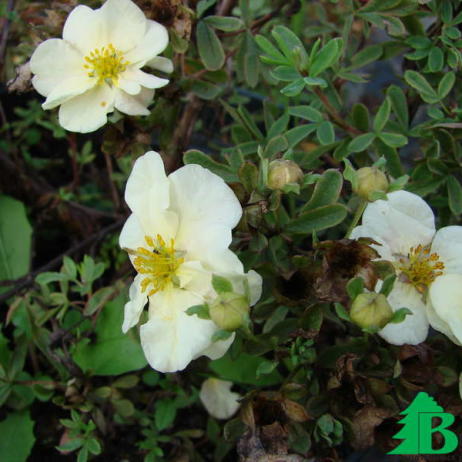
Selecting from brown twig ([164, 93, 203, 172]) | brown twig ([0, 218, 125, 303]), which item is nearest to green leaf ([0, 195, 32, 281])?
brown twig ([0, 218, 125, 303])

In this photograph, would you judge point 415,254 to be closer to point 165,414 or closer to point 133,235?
point 133,235

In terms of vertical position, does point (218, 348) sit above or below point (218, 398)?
above

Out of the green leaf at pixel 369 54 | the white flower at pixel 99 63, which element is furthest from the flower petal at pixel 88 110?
the green leaf at pixel 369 54

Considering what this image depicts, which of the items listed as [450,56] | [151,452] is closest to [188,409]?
[151,452]

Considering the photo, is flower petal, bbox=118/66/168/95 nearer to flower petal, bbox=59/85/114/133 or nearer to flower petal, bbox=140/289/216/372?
flower petal, bbox=59/85/114/133

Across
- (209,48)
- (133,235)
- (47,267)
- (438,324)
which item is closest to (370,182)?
(438,324)
